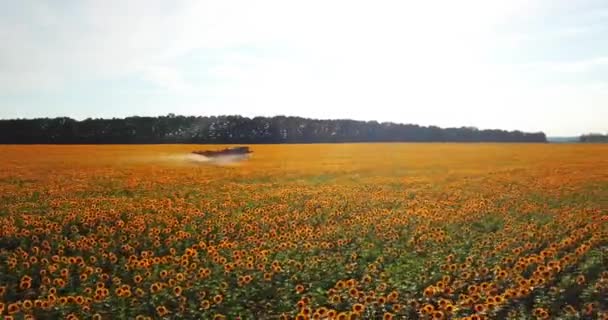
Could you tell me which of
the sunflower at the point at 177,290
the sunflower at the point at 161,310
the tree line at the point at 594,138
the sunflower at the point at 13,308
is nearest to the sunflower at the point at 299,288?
the sunflower at the point at 177,290

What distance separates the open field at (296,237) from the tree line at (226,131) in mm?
569

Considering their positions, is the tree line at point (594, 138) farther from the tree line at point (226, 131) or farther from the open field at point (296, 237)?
the tree line at point (226, 131)

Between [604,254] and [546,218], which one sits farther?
[546,218]

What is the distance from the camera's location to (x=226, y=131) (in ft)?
59.9

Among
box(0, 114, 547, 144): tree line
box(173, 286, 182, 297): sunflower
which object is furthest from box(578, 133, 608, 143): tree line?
box(173, 286, 182, 297): sunflower

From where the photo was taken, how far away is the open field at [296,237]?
6438 millimetres

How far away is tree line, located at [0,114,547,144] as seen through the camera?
581 inches

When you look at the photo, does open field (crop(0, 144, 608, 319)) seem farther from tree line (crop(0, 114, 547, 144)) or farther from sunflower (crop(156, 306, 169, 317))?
tree line (crop(0, 114, 547, 144))

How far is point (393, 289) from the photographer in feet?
22.9

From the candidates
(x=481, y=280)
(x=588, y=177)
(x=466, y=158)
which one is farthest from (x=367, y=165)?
(x=481, y=280)

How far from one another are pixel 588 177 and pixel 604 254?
19.5 ft

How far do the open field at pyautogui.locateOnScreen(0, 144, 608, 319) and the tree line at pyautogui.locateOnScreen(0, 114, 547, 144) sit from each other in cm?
57

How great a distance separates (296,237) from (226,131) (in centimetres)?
988

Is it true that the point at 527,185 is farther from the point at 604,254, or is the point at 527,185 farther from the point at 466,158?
the point at 604,254
